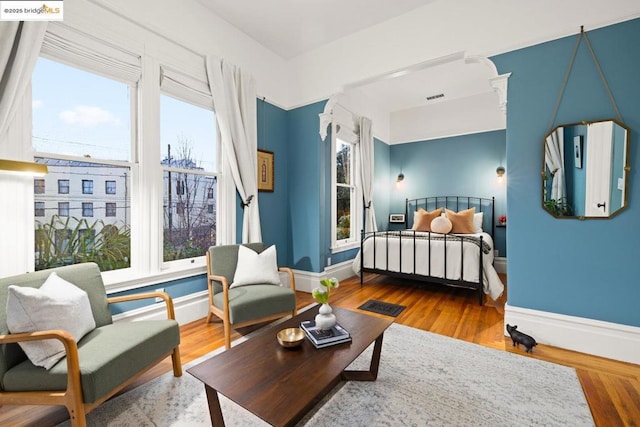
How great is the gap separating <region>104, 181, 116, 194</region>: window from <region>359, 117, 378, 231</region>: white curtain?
388cm

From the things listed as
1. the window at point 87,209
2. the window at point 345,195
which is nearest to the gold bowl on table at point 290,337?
the window at point 87,209

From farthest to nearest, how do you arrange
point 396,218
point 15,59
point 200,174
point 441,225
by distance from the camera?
point 396,218 → point 441,225 → point 200,174 → point 15,59

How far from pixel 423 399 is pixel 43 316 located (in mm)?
2218

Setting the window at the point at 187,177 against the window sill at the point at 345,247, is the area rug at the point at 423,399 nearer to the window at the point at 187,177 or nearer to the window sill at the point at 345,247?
the window at the point at 187,177

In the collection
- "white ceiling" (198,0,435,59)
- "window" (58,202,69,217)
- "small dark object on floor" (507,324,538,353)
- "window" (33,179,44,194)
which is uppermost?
"white ceiling" (198,0,435,59)

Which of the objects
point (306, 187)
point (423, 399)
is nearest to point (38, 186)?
point (306, 187)

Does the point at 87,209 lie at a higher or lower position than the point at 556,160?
lower

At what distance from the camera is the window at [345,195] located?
15.4 ft

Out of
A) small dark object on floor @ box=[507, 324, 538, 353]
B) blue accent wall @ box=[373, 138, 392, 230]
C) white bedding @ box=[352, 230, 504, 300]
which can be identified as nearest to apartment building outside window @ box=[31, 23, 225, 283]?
white bedding @ box=[352, 230, 504, 300]

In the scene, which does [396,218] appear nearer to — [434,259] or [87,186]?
[434,259]

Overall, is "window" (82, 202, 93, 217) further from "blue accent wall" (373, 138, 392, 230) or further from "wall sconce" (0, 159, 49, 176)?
"blue accent wall" (373, 138, 392, 230)

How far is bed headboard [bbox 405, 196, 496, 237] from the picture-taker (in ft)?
18.0

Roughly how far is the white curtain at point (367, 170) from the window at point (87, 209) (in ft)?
13.3

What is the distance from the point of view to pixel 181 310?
295 centimetres
